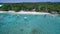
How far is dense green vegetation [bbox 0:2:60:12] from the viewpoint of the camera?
86.5ft

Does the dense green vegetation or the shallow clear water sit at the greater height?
the shallow clear water

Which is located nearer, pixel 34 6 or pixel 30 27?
pixel 30 27

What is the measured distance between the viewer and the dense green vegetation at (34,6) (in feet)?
86.5

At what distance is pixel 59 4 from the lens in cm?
2905

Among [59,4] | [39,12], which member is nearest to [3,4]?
[39,12]

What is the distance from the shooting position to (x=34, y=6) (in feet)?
91.5

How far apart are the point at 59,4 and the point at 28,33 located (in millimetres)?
16143

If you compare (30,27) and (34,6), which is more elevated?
(30,27)

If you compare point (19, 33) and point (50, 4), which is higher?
point (19, 33)

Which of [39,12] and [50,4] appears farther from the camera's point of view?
[50,4]

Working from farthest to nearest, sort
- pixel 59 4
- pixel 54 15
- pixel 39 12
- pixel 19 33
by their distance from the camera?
pixel 59 4
pixel 39 12
pixel 54 15
pixel 19 33

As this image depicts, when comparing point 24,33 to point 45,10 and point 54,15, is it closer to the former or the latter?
point 54,15

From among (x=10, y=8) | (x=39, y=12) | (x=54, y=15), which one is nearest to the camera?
(x=54, y=15)

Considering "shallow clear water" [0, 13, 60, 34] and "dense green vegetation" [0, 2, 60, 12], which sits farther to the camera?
"dense green vegetation" [0, 2, 60, 12]
